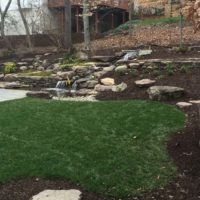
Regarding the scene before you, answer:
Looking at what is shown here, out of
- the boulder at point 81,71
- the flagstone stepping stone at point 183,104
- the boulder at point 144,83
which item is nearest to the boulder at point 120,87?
the boulder at point 144,83

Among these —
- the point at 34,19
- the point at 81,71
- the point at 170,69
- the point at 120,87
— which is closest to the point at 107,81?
the point at 120,87

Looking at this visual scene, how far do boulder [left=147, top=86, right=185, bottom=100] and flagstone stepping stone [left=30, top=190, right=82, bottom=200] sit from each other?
422 centimetres

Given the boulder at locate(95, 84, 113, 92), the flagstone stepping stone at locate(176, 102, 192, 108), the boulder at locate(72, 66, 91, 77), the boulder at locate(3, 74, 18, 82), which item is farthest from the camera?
the boulder at locate(3, 74, 18, 82)

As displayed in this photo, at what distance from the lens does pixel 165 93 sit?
31.2 feet

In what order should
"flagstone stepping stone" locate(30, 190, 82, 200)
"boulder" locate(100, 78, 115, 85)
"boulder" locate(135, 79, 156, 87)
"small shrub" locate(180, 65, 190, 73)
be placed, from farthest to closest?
"boulder" locate(100, 78, 115, 85) → "small shrub" locate(180, 65, 190, 73) → "boulder" locate(135, 79, 156, 87) → "flagstone stepping stone" locate(30, 190, 82, 200)

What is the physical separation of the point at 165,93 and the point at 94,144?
115 inches

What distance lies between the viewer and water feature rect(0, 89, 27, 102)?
38.4 feet

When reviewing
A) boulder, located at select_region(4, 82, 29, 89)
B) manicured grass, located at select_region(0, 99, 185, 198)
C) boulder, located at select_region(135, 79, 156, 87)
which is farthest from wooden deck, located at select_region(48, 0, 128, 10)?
manicured grass, located at select_region(0, 99, 185, 198)

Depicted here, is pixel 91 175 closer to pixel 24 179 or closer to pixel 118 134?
pixel 24 179

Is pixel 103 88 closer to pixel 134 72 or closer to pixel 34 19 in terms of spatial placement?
pixel 134 72

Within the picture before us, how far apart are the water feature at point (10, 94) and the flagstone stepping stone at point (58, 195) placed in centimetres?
600

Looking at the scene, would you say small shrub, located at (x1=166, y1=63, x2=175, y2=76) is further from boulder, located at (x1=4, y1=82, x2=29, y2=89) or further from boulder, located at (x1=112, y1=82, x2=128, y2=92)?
boulder, located at (x1=4, y1=82, x2=29, y2=89)

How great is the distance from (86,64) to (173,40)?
4401 mm

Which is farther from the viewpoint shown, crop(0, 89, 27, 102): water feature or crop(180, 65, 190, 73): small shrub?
crop(0, 89, 27, 102): water feature
